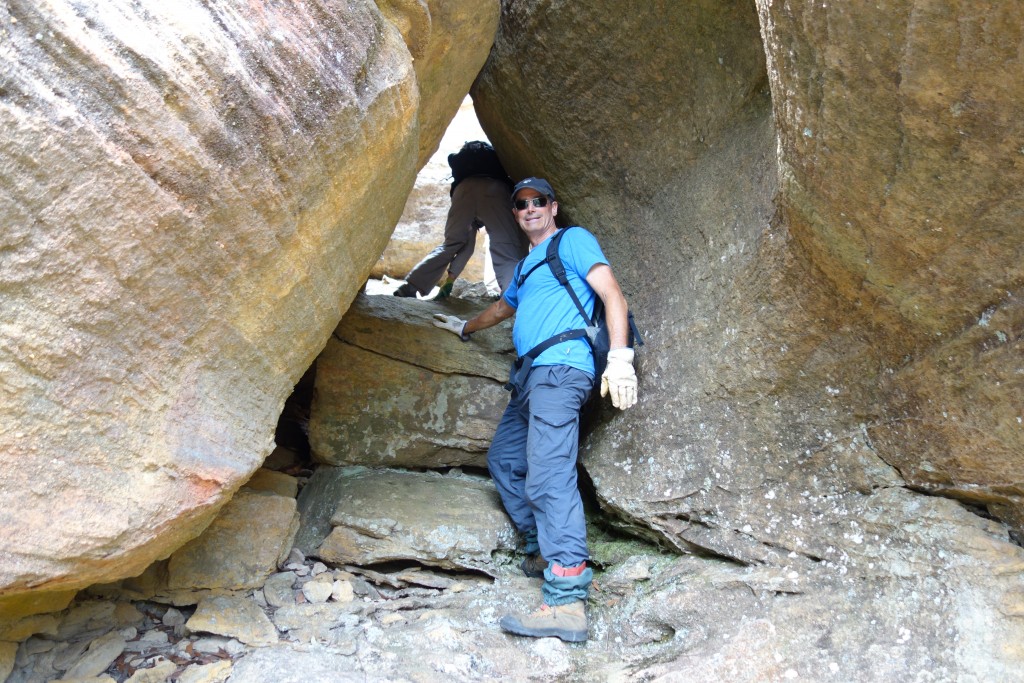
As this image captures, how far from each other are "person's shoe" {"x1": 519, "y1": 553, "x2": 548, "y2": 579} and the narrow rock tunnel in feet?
0.35

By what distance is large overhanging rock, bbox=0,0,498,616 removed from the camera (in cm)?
215

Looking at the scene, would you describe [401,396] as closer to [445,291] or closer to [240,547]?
[445,291]

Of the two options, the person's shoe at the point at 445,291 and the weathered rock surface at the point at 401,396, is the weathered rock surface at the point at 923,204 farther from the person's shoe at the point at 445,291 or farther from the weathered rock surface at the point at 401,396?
the person's shoe at the point at 445,291

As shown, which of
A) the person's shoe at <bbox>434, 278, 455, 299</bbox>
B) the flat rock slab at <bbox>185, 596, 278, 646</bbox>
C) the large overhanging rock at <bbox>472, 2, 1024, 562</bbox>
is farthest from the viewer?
the person's shoe at <bbox>434, 278, 455, 299</bbox>

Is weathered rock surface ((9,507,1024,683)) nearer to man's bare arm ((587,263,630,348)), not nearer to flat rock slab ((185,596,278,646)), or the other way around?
flat rock slab ((185,596,278,646))

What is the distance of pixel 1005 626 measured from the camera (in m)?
2.63

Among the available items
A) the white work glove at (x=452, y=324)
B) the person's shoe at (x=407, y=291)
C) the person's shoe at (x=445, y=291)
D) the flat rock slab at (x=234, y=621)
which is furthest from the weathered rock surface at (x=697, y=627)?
the person's shoe at (x=407, y=291)

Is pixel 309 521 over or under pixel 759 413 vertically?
under

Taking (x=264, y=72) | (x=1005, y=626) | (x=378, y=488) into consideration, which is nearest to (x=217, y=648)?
(x=378, y=488)

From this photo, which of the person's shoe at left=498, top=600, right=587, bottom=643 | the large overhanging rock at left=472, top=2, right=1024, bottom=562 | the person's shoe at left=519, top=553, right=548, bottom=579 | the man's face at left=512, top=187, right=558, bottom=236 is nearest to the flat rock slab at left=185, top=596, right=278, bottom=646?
the person's shoe at left=498, top=600, right=587, bottom=643

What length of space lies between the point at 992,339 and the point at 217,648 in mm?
3008

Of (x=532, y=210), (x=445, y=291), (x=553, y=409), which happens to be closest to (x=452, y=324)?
(x=445, y=291)

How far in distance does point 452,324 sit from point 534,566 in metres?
1.61

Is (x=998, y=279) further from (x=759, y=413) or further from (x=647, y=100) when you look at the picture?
(x=647, y=100)
